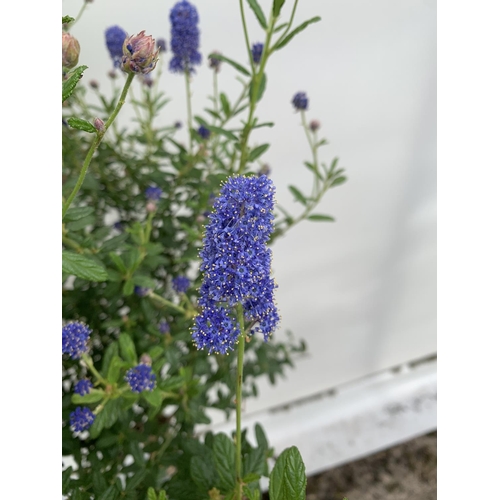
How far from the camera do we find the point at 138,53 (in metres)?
0.38

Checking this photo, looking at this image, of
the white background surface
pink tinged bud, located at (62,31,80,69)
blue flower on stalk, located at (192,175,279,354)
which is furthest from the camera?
the white background surface

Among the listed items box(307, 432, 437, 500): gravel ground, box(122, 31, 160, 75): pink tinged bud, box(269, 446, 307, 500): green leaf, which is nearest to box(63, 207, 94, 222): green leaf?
box(122, 31, 160, 75): pink tinged bud

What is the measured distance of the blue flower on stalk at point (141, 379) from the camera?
55 cm

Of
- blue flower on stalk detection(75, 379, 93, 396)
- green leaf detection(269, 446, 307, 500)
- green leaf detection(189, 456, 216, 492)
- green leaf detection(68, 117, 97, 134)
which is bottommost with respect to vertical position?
green leaf detection(189, 456, 216, 492)

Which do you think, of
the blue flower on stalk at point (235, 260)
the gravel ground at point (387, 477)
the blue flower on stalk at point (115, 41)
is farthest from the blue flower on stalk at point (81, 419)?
the gravel ground at point (387, 477)

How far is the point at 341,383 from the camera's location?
5.47 ft

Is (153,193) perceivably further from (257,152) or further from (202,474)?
(202,474)

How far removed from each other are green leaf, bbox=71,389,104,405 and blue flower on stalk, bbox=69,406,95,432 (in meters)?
0.01

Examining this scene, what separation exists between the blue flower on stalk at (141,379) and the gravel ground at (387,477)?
1058 mm

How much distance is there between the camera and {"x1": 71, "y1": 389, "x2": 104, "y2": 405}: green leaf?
1.77 ft

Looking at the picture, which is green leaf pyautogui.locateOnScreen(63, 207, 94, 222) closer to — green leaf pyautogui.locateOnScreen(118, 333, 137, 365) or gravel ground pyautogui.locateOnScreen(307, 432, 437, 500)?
green leaf pyautogui.locateOnScreen(118, 333, 137, 365)

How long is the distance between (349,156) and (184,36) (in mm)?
657
